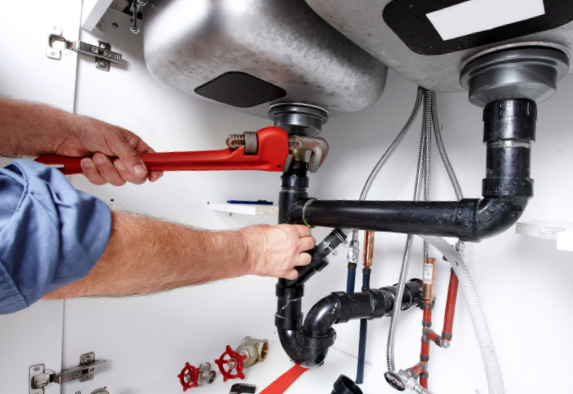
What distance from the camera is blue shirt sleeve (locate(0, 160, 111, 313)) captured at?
26 cm

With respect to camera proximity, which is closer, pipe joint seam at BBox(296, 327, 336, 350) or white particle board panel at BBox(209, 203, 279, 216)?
pipe joint seam at BBox(296, 327, 336, 350)

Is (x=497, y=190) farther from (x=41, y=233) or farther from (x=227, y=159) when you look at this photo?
(x=41, y=233)

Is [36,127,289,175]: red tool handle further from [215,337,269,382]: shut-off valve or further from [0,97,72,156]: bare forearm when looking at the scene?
[215,337,269,382]: shut-off valve

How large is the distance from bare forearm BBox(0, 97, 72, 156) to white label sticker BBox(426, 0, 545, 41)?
649 mm

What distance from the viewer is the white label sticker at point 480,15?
335mm

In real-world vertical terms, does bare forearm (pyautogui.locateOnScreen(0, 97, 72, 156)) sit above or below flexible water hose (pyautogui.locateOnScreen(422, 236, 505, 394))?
above

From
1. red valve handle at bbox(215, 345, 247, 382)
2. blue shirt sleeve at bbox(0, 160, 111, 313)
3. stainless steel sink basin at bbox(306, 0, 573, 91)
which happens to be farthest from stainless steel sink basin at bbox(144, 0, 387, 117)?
red valve handle at bbox(215, 345, 247, 382)

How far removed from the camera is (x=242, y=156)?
544mm

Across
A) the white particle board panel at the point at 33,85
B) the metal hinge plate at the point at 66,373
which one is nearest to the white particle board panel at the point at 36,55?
the white particle board panel at the point at 33,85

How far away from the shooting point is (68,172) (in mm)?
621

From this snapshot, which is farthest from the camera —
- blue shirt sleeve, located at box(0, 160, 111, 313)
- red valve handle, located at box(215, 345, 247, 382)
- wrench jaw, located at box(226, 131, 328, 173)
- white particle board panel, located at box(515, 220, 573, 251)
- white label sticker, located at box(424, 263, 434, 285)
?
red valve handle, located at box(215, 345, 247, 382)

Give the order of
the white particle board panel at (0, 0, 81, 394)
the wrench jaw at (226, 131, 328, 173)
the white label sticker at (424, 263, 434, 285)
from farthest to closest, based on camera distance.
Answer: the white label sticker at (424, 263, 434, 285)
the white particle board panel at (0, 0, 81, 394)
the wrench jaw at (226, 131, 328, 173)

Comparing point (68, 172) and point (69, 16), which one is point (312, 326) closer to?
point (68, 172)

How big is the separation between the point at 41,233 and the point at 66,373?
2.06 feet
